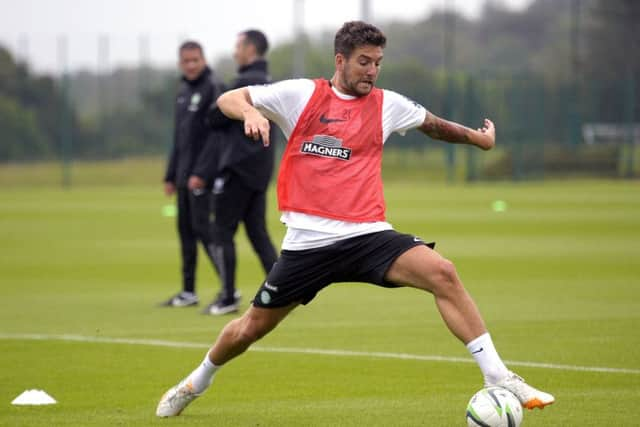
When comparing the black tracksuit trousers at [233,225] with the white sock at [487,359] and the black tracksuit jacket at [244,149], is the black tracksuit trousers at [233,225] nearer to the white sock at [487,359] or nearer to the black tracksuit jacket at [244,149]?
the black tracksuit jacket at [244,149]

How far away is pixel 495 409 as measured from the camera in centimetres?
664

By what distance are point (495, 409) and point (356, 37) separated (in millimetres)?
2143

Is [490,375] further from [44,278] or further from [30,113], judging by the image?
[30,113]

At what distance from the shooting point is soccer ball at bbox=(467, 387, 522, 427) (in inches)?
261

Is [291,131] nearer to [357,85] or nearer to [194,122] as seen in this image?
[357,85]

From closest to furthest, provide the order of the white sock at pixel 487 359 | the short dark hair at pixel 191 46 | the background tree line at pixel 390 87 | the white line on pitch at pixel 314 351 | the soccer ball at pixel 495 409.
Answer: the soccer ball at pixel 495 409 → the white sock at pixel 487 359 → the white line on pitch at pixel 314 351 → the short dark hair at pixel 191 46 → the background tree line at pixel 390 87

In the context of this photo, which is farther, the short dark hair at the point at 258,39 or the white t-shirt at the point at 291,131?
the short dark hair at the point at 258,39

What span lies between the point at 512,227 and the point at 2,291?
482 inches

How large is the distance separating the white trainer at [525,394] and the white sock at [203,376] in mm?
1660

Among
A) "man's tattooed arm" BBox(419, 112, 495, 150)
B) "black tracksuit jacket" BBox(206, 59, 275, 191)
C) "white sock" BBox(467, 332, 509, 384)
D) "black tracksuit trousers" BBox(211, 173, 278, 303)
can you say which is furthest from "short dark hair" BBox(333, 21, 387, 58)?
"black tracksuit trousers" BBox(211, 173, 278, 303)

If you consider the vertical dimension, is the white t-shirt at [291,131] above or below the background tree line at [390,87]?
above

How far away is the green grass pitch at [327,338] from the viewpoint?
25.5ft

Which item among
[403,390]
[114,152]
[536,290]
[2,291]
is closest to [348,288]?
[536,290]

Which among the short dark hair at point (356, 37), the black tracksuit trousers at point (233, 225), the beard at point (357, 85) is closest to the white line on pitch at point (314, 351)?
the black tracksuit trousers at point (233, 225)
